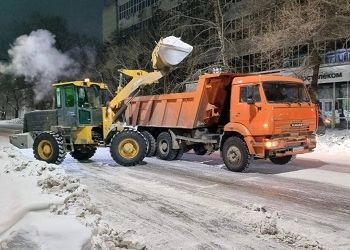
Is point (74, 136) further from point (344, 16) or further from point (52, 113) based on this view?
point (344, 16)

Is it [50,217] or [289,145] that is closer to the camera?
[50,217]

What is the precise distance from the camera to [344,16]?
17.5 meters

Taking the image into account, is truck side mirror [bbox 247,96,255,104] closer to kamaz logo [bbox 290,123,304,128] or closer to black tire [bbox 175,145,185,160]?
kamaz logo [bbox 290,123,304,128]

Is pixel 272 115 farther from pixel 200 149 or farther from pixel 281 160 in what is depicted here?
pixel 200 149

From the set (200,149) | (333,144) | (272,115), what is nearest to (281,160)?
(272,115)

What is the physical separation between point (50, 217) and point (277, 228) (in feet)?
10.3

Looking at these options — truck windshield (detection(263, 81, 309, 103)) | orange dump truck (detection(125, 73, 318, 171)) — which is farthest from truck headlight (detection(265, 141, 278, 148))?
truck windshield (detection(263, 81, 309, 103))

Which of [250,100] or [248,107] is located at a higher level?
[250,100]

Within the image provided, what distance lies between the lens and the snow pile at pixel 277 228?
234 inches

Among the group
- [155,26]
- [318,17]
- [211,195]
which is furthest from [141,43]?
[211,195]

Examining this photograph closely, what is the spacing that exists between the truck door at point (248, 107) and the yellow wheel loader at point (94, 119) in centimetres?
268

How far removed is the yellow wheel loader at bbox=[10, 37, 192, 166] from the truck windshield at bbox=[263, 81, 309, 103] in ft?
10.8

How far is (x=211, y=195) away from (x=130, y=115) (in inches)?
328

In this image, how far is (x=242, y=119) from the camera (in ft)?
39.4
